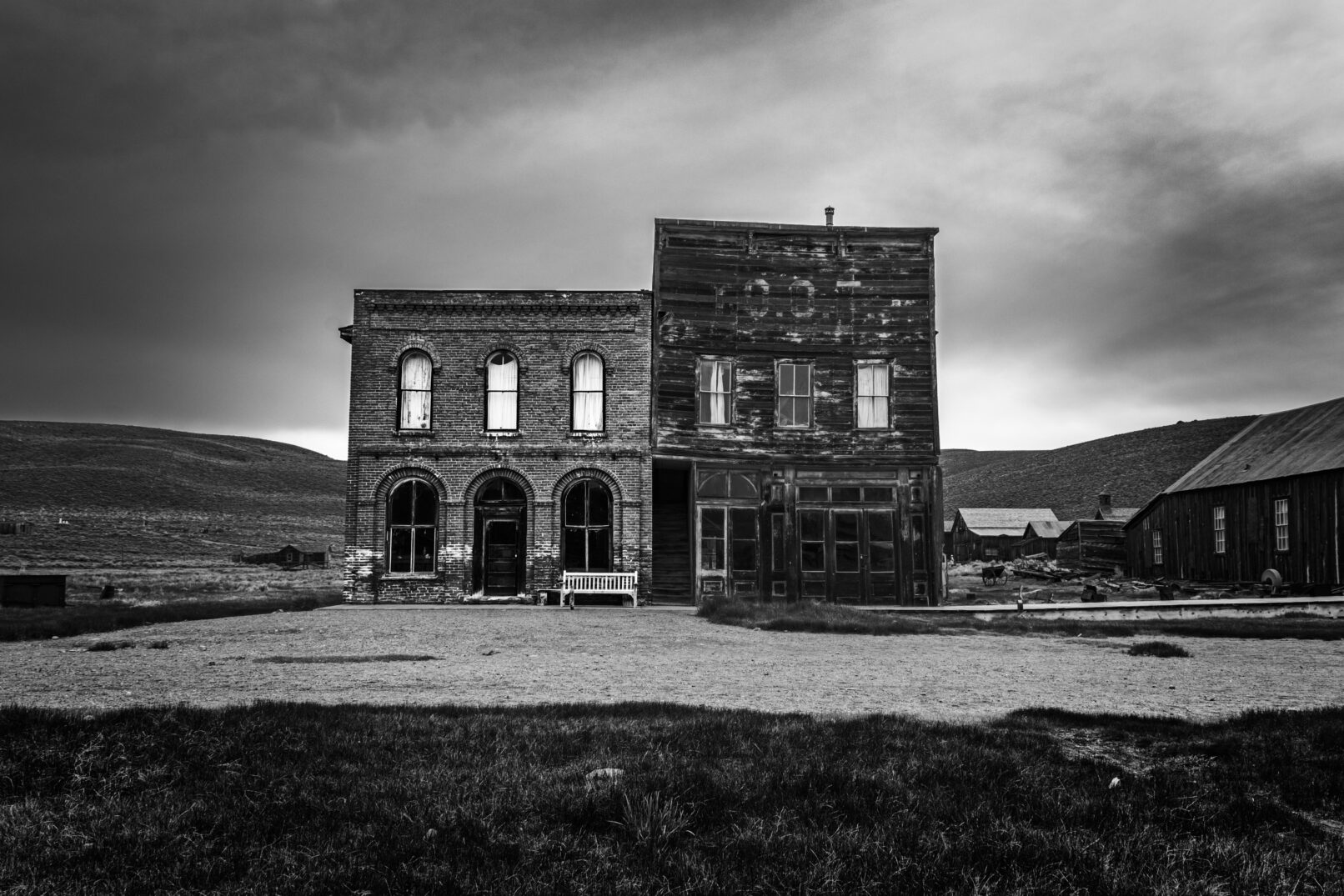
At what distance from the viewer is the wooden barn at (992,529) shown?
7194cm

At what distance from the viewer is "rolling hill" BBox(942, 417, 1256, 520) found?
343 feet

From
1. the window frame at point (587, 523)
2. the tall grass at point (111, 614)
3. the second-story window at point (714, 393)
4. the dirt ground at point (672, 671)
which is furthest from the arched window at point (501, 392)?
the dirt ground at point (672, 671)

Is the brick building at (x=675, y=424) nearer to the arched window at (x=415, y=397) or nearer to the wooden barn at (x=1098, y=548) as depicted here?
the arched window at (x=415, y=397)

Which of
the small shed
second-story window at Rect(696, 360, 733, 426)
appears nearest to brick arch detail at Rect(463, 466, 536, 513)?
second-story window at Rect(696, 360, 733, 426)

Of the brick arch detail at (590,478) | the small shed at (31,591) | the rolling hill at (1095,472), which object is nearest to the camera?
the small shed at (31,591)

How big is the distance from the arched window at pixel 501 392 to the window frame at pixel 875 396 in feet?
29.3

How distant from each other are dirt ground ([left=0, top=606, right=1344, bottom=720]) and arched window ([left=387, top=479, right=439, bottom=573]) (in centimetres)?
769

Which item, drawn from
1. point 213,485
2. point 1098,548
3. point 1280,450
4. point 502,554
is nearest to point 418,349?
point 502,554

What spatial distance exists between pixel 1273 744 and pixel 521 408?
20803 millimetres

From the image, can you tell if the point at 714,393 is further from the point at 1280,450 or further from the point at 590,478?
the point at 1280,450

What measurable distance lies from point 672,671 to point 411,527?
1559 cm

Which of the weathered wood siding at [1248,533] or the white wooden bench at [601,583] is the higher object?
the weathered wood siding at [1248,533]

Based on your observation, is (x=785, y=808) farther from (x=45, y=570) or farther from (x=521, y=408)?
(x=45, y=570)

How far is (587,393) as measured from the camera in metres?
25.2
